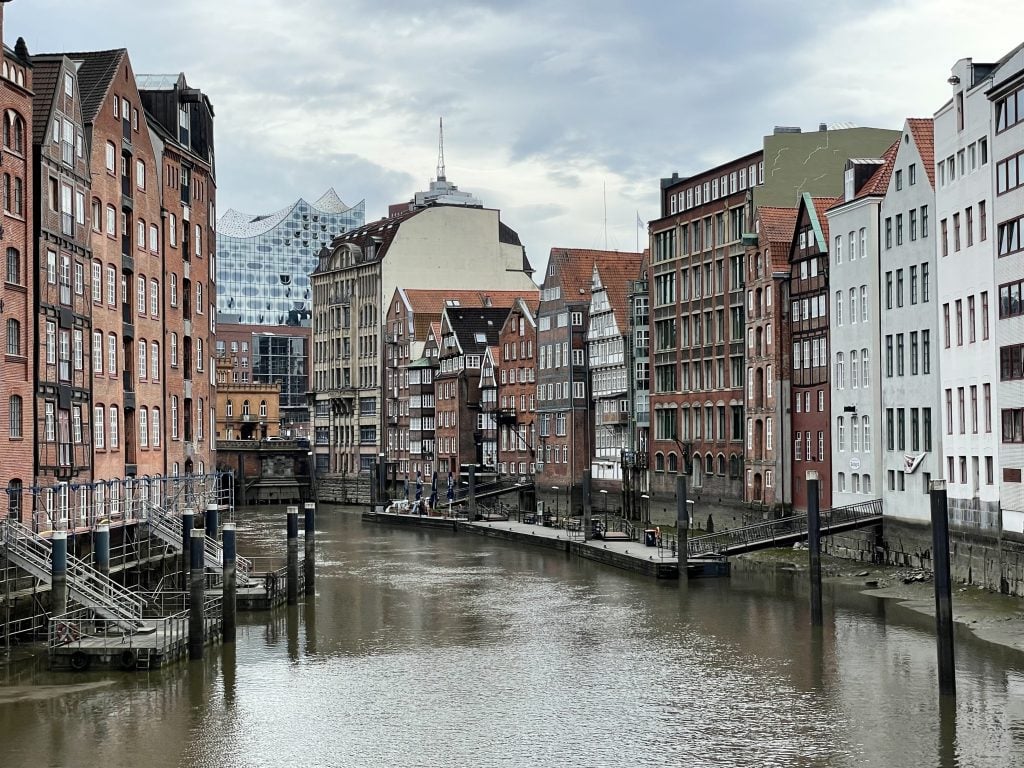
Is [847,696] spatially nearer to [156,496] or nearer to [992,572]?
[992,572]

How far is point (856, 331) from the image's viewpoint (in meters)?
78.6

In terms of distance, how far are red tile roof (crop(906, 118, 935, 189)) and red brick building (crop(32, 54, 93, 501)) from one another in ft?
118

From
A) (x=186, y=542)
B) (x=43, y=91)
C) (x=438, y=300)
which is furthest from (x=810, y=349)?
(x=438, y=300)

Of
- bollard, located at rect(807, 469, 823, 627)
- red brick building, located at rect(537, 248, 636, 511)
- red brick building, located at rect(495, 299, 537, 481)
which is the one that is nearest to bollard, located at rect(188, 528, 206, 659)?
bollard, located at rect(807, 469, 823, 627)

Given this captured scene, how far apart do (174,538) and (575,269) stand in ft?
204

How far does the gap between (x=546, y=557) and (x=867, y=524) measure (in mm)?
21596

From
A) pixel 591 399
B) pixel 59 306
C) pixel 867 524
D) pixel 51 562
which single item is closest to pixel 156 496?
pixel 59 306

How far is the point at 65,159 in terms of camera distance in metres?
61.5

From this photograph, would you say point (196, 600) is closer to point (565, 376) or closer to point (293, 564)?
point (293, 564)

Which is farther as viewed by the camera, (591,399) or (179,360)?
(591,399)

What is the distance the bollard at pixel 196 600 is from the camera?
48.3m

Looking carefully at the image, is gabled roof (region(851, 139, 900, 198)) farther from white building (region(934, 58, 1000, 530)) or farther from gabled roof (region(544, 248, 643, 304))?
gabled roof (region(544, 248, 643, 304))

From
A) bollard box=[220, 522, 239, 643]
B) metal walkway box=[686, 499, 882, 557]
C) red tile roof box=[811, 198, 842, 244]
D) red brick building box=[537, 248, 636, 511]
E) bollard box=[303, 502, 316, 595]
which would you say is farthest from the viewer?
red brick building box=[537, 248, 636, 511]

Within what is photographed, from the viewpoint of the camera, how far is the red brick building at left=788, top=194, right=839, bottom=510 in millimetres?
82438
